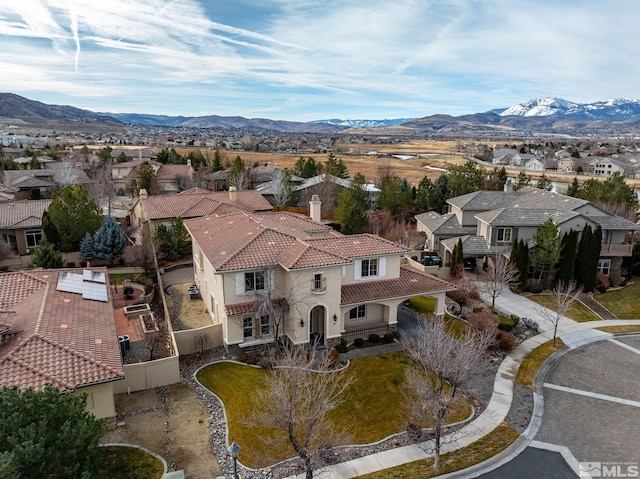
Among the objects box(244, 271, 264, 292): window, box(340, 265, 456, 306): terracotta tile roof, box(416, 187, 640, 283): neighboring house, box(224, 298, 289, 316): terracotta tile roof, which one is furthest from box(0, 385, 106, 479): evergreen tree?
box(416, 187, 640, 283): neighboring house

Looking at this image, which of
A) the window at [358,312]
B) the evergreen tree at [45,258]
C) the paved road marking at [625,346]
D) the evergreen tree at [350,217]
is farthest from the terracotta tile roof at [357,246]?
the evergreen tree at [45,258]

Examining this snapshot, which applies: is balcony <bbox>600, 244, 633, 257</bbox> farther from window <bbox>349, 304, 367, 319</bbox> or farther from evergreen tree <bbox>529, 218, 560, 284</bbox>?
window <bbox>349, 304, 367, 319</bbox>

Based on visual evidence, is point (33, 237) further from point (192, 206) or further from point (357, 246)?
point (357, 246)

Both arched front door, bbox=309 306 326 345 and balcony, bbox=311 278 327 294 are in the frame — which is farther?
arched front door, bbox=309 306 326 345

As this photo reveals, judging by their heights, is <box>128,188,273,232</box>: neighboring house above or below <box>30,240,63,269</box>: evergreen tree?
above

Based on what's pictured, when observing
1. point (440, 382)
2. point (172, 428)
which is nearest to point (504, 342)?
point (440, 382)

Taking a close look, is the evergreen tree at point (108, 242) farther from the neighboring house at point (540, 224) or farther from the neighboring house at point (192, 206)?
the neighboring house at point (540, 224)

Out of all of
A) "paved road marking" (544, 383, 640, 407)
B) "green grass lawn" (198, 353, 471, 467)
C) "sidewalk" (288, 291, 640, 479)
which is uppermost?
"green grass lawn" (198, 353, 471, 467)

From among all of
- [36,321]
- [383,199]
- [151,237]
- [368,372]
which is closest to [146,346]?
[36,321]
